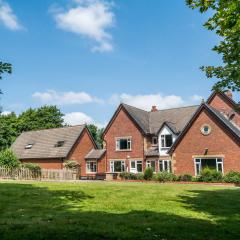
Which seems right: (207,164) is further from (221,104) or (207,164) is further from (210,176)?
(221,104)

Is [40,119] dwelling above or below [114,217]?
above

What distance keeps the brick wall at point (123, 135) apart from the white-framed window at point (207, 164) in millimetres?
9261

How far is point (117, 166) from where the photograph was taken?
50.9 m

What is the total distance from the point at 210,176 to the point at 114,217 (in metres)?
27.7

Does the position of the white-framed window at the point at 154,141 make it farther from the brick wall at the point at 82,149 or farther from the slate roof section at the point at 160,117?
the brick wall at the point at 82,149

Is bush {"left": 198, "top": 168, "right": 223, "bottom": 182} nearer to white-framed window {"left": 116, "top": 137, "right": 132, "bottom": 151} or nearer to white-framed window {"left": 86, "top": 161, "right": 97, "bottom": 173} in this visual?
white-framed window {"left": 116, "top": 137, "right": 132, "bottom": 151}

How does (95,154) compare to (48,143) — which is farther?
(48,143)

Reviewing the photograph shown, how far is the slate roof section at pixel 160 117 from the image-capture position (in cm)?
4822

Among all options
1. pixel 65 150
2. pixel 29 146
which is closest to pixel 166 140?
pixel 65 150

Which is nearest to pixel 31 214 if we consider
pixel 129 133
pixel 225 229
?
pixel 225 229

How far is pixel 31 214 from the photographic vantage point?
11.1 metres

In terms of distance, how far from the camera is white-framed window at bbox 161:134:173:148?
150 ft

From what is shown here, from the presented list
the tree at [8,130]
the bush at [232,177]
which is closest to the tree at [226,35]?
the bush at [232,177]

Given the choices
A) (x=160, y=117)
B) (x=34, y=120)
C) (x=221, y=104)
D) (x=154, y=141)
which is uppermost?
(x=34, y=120)
